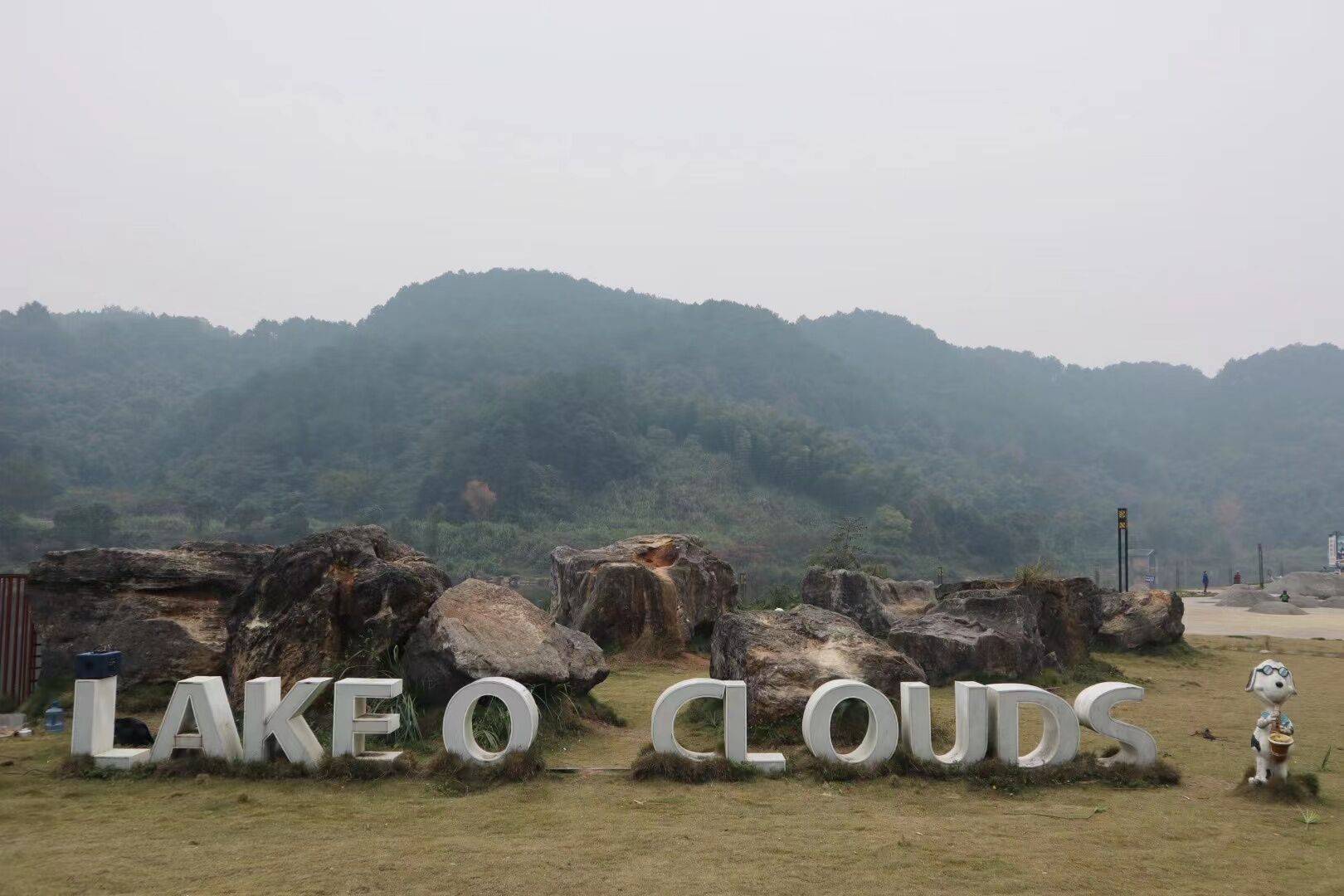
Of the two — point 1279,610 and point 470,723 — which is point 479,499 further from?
point 470,723

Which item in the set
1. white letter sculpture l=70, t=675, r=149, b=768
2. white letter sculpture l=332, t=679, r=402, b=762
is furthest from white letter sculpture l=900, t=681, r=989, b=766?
white letter sculpture l=70, t=675, r=149, b=768

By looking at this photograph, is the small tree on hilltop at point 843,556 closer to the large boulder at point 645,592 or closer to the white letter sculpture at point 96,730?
the large boulder at point 645,592

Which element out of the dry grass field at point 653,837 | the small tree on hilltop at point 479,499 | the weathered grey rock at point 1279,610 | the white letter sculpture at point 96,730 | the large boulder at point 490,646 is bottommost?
the weathered grey rock at point 1279,610

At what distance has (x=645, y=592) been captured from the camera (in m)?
14.6

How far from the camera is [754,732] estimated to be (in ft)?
26.6

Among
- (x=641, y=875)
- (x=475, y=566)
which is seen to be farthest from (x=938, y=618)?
(x=475, y=566)

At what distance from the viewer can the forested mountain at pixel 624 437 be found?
64.2m

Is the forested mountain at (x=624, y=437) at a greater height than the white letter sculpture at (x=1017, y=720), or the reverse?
the forested mountain at (x=624, y=437)

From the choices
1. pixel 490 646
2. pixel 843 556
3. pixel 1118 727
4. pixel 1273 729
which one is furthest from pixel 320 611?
pixel 843 556

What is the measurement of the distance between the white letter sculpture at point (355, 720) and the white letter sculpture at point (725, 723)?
1.94 m

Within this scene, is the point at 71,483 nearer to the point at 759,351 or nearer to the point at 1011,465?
the point at 759,351

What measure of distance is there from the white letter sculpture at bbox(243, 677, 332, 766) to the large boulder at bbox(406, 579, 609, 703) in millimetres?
1292

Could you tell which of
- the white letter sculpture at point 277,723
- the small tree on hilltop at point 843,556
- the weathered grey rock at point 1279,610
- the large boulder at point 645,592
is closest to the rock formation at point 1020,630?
the large boulder at point 645,592

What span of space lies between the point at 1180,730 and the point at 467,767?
6750 millimetres
